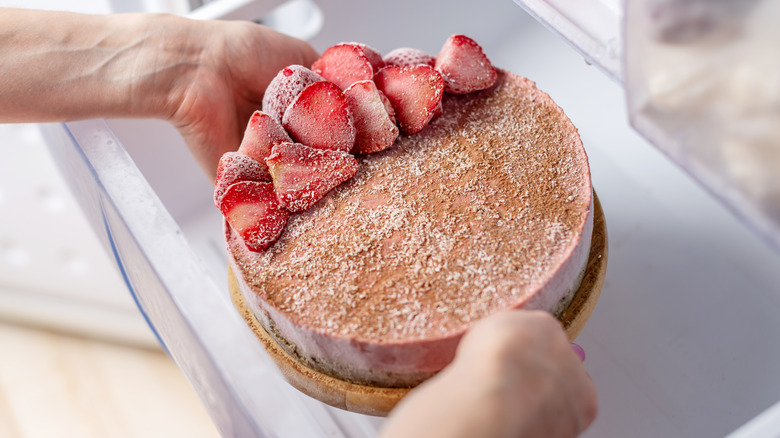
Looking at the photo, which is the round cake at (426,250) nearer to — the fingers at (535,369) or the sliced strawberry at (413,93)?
the sliced strawberry at (413,93)

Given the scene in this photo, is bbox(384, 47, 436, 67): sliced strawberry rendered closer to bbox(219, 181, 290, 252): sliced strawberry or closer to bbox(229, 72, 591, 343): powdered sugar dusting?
bbox(229, 72, 591, 343): powdered sugar dusting

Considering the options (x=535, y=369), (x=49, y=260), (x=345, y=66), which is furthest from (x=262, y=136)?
(x=49, y=260)

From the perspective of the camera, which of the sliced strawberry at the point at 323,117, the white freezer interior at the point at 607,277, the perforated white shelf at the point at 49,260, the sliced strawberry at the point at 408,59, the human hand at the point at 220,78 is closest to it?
the white freezer interior at the point at 607,277

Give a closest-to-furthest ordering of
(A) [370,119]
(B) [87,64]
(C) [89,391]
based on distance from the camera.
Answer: (A) [370,119]
(B) [87,64]
(C) [89,391]

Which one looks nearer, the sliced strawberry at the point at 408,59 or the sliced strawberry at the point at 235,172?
the sliced strawberry at the point at 235,172

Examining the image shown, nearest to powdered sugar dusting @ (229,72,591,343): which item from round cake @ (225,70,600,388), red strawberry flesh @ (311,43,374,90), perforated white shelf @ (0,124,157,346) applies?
round cake @ (225,70,600,388)

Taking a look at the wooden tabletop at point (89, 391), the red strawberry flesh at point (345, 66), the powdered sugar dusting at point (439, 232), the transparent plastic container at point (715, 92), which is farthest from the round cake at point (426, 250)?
the wooden tabletop at point (89, 391)

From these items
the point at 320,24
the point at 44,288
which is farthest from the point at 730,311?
the point at 44,288

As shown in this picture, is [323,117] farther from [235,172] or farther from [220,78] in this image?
[220,78]
